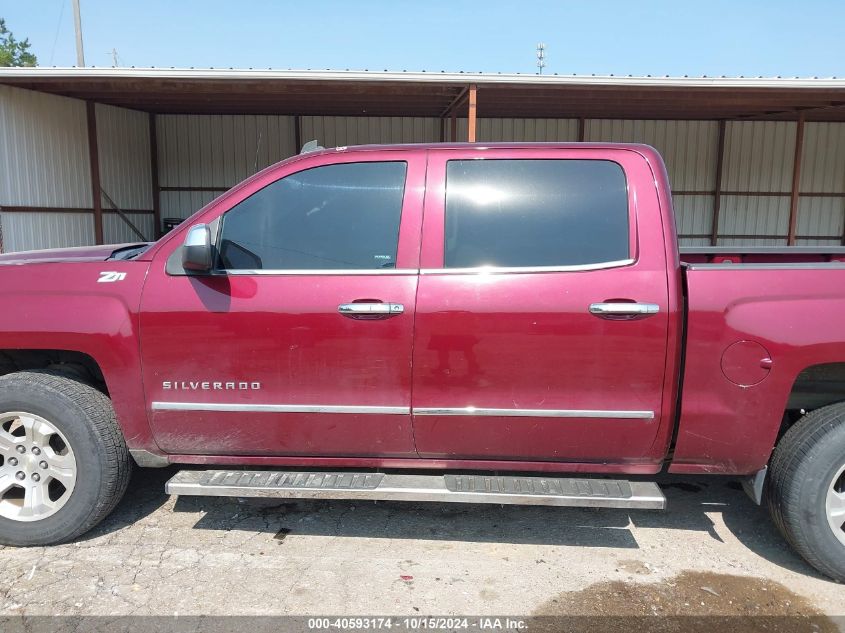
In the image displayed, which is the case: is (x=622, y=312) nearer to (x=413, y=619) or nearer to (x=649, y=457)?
(x=649, y=457)

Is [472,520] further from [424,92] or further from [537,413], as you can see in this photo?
[424,92]

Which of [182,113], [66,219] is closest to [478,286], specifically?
[66,219]

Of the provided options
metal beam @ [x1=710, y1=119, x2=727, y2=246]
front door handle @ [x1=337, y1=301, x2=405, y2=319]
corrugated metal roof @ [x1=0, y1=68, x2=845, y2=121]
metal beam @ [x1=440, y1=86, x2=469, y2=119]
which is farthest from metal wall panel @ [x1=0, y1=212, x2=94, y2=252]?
metal beam @ [x1=710, y1=119, x2=727, y2=246]

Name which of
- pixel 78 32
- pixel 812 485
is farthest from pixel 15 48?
pixel 812 485

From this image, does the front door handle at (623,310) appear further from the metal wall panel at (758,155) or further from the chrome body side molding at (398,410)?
the metal wall panel at (758,155)

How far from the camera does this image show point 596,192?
10.1 feet

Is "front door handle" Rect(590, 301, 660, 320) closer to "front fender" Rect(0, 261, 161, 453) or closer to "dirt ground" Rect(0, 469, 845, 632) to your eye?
"dirt ground" Rect(0, 469, 845, 632)

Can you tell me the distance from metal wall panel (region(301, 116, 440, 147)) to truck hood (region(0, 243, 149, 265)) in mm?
11512

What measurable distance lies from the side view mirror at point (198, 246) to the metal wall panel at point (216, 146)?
1261 centimetres

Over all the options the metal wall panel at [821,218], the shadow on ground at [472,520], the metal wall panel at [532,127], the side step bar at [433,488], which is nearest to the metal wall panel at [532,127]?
the metal wall panel at [532,127]

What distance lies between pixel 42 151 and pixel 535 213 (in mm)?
11471

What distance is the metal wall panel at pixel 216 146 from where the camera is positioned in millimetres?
15062

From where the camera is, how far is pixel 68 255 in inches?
142

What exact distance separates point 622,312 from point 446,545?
1.55m
